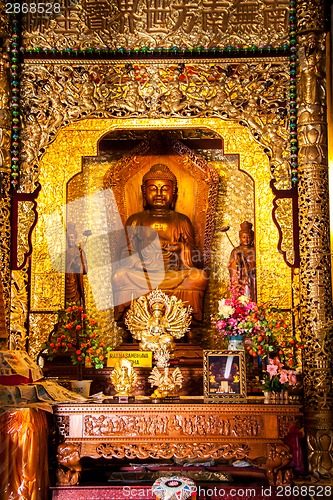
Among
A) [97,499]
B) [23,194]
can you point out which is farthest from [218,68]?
[97,499]

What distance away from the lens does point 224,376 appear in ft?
17.4

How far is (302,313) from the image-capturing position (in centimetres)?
612

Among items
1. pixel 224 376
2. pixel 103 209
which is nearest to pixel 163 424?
pixel 224 376

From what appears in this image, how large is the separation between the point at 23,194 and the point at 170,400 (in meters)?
2.19

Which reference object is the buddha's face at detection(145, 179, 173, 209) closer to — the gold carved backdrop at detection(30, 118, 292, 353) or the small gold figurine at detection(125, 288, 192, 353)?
the gold carved backdrop at detection(30, 118, 292, 353)

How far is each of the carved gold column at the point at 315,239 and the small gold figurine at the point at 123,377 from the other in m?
1.42

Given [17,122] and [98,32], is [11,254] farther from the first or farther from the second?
[98,32]

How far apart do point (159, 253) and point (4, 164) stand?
65.8 inches

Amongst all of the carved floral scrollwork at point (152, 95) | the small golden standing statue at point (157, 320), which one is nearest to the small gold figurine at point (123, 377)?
the small golden standing statue at point (157, 320)

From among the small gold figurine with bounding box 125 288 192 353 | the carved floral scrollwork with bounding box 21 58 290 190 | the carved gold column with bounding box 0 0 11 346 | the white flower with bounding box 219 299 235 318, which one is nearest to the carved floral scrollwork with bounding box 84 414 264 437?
the white flower with bounding box 219 299 235 318

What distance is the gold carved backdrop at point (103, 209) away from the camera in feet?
21.9

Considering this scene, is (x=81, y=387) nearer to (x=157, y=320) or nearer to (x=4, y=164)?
(x=157, y=320)

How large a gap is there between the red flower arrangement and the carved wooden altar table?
0.86 meters

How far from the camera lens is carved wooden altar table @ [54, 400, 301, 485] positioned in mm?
5086
